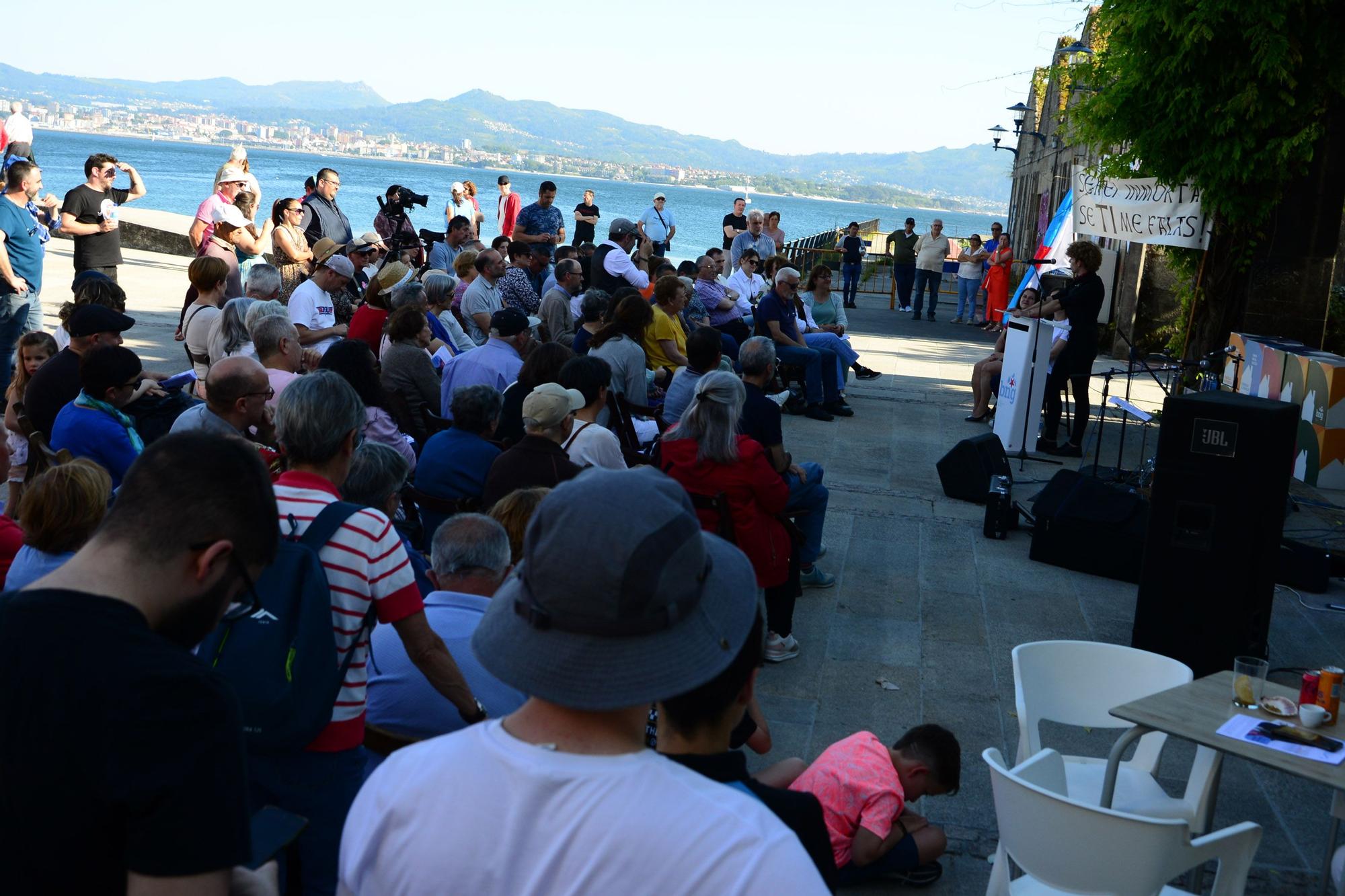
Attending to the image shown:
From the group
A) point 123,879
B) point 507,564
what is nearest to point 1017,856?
point 507,564

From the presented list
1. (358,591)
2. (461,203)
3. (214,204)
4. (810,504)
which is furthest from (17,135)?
(358,591)

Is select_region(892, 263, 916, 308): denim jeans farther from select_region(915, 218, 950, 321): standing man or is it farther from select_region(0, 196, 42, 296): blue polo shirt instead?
select_region(0, 196, 42, 296): blue polo shirt

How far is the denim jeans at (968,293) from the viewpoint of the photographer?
20359 mm

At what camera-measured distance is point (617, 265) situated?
35.2 ft

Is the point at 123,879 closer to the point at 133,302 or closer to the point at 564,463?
the point at 564,463

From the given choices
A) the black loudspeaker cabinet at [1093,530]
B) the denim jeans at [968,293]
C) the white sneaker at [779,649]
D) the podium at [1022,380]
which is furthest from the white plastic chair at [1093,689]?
the denim jeans at [968,293]

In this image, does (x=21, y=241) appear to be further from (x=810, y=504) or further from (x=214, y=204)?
(x=810, y=504)

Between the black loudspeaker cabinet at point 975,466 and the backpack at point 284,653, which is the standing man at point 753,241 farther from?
the backpack at point 284,653

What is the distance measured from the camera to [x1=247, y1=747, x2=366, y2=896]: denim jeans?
2.56 metres

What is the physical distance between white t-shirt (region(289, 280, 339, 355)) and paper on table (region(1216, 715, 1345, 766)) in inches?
228

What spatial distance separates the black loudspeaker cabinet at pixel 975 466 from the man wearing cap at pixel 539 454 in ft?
13.7

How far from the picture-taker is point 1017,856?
294cm

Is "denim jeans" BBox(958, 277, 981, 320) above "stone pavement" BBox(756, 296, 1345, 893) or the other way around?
above

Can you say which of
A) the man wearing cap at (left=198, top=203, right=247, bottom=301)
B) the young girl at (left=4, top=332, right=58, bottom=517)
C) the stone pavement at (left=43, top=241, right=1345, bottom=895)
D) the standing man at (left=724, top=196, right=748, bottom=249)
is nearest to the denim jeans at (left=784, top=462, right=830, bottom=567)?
the stone pavement at (left=43, top=241, right=1345, bottom=895)
